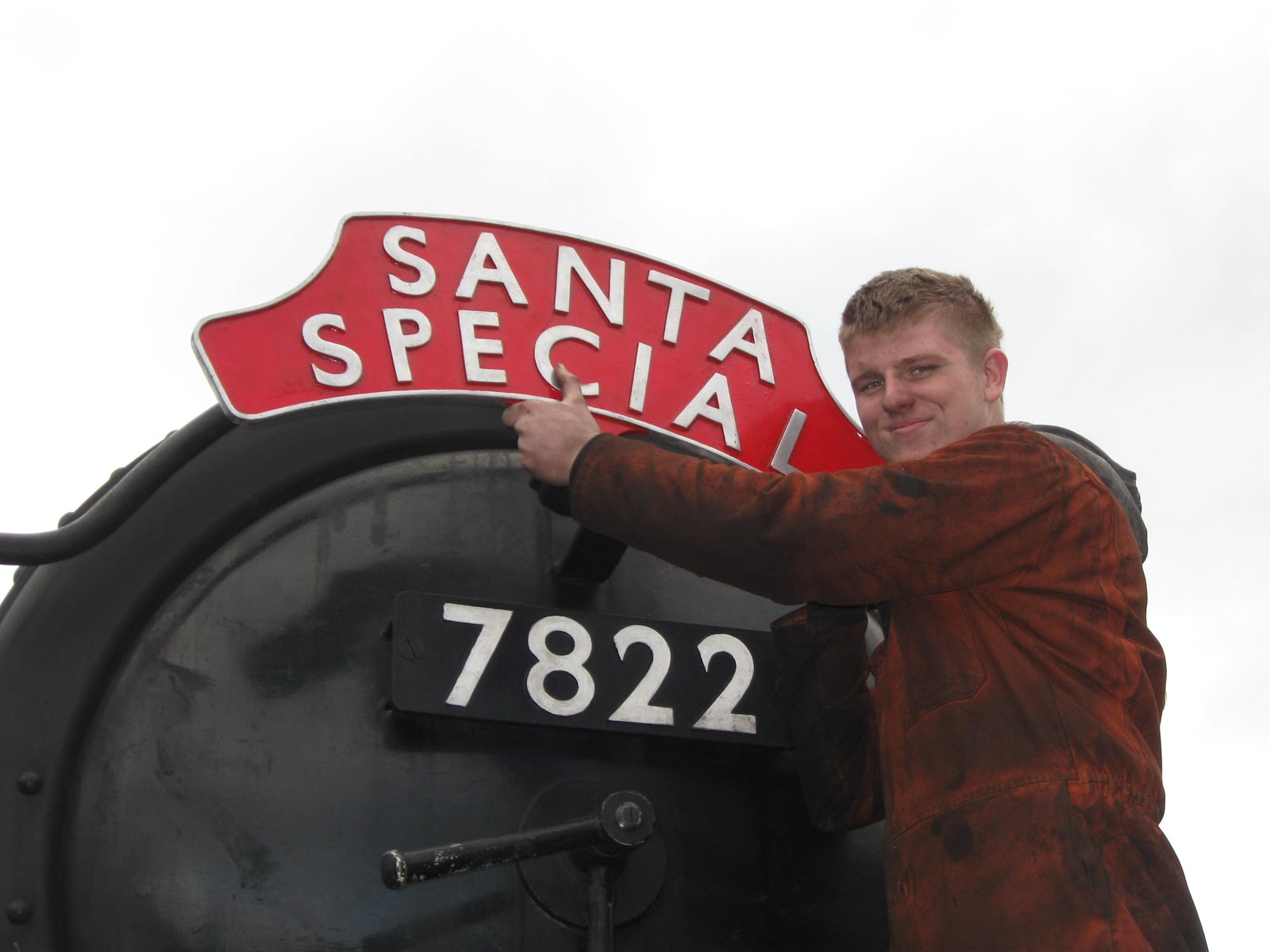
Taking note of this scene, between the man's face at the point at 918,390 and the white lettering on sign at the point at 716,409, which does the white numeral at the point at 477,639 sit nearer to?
the white lettering on sign at the point at 716,409

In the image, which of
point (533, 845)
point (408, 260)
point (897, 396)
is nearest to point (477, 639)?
point (533, 845)

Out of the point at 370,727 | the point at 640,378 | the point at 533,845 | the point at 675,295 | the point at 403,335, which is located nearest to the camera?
the point at 533,845

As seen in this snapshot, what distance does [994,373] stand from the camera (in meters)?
2.02

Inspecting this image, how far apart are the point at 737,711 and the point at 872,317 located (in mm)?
589

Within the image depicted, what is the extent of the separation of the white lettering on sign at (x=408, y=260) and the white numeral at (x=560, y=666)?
1.66 ft

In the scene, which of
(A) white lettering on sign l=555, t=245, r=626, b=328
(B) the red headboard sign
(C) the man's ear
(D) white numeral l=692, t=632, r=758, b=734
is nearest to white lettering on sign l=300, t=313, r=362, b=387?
(B) the red headboard sign

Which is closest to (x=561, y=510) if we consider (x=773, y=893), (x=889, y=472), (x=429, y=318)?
(x=429, y=318)

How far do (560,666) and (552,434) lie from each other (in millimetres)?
314

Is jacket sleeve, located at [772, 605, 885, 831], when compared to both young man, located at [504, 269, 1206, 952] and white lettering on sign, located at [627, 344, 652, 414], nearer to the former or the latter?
young man, located at [504, 269, 1206, 952]

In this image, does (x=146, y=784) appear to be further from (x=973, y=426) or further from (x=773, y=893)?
(x=973, y=426)

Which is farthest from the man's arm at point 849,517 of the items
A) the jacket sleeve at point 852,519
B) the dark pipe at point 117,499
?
the dark pipe at point 117,499

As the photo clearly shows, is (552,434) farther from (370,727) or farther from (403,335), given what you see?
(370,727)

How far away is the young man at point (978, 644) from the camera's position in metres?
1.42

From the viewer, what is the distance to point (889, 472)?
5.23ft
